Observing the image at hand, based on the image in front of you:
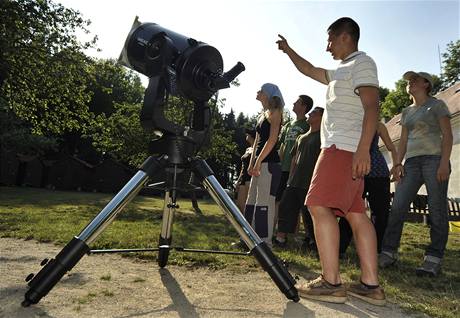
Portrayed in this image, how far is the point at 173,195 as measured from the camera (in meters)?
2.79

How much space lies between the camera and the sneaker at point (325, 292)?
2.55 metres

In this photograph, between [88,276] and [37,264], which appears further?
[37,264]

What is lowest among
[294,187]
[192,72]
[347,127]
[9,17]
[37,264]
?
[37,264]

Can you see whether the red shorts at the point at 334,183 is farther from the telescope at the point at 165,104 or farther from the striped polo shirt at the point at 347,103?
the telescope at the point at 165,104

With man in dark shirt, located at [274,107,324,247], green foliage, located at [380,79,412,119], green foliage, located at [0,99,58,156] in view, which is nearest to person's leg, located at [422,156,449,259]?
man in dark shirt, located at [274,107,324,247]

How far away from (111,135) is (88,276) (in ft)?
46.7

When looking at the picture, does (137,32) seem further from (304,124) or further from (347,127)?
(304,124)


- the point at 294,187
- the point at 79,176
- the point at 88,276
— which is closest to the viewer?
the point at 88,276

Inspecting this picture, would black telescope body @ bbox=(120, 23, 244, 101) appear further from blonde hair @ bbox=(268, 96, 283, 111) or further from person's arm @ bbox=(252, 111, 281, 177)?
blonde hair @ bbox=(268, 96, 283, 111)

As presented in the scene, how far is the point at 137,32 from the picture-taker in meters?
2.61

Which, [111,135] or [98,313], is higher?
[111,135]

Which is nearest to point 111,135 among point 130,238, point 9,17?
point 9,17

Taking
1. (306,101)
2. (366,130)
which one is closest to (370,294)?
(366,130)

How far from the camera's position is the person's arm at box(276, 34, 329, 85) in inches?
127
